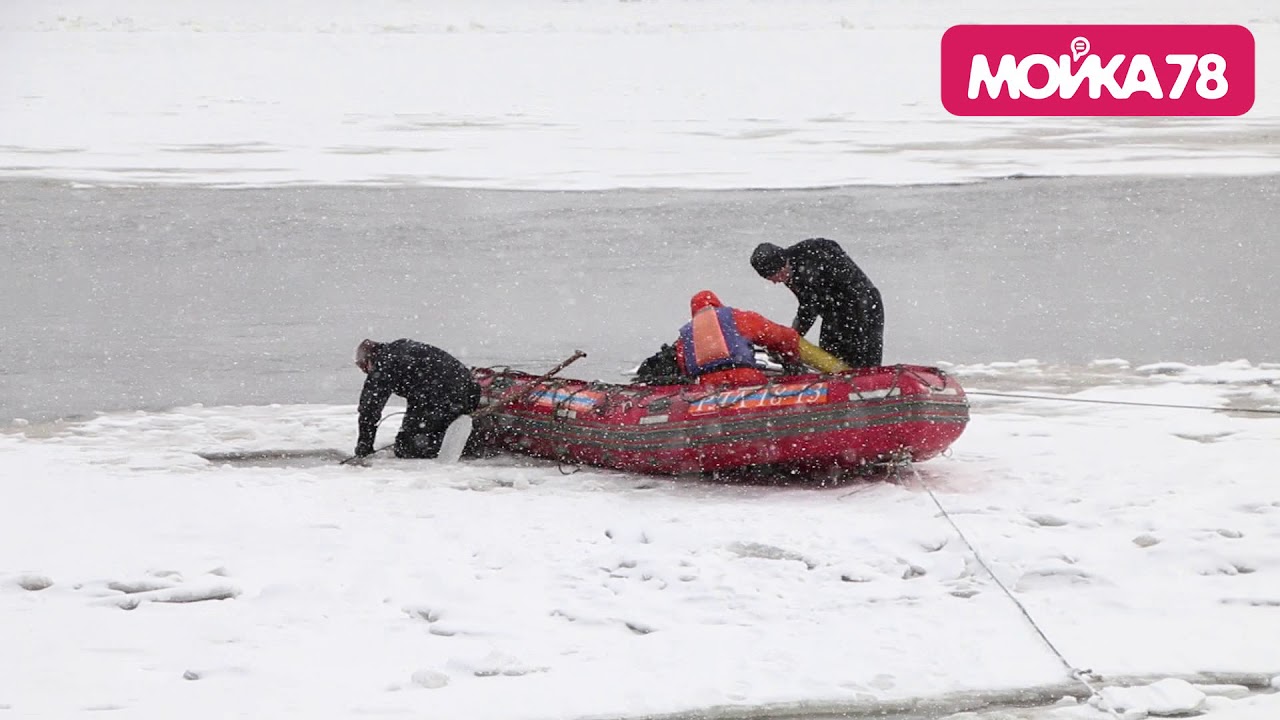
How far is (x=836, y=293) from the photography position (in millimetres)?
8234

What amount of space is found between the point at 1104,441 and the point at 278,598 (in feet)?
14.3

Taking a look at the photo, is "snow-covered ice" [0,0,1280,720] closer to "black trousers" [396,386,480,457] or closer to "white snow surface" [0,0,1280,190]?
"black trousers" [396,386,480,457]

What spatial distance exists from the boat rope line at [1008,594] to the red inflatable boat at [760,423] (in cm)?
19

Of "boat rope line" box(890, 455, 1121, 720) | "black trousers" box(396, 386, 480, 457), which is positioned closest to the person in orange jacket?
"boat rope line" box(890, 455, 1121, 720)

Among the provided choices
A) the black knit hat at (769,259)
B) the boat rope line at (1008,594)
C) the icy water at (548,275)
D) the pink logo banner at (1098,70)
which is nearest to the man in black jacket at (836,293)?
the black knit hat at (769,259)

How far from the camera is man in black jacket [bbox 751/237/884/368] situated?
8.20 m

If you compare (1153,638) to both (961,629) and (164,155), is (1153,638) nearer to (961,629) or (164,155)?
(961,629)

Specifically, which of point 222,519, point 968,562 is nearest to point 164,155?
point 222,519

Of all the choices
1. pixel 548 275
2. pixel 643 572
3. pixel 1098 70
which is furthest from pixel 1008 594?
pixel 1098 70

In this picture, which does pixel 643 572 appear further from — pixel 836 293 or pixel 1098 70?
pixel 1098 70

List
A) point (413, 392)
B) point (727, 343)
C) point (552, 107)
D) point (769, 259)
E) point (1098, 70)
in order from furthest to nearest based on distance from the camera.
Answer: point (1098, 70), point (552, 107), point (413, 392), point (769, 259), point (727, 343)

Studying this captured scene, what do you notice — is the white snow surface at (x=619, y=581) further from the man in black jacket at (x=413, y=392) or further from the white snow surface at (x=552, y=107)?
the white snow surface at (x=552, y=107)

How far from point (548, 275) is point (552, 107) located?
401 inches

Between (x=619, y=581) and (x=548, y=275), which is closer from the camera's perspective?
(x=619, y=581)
